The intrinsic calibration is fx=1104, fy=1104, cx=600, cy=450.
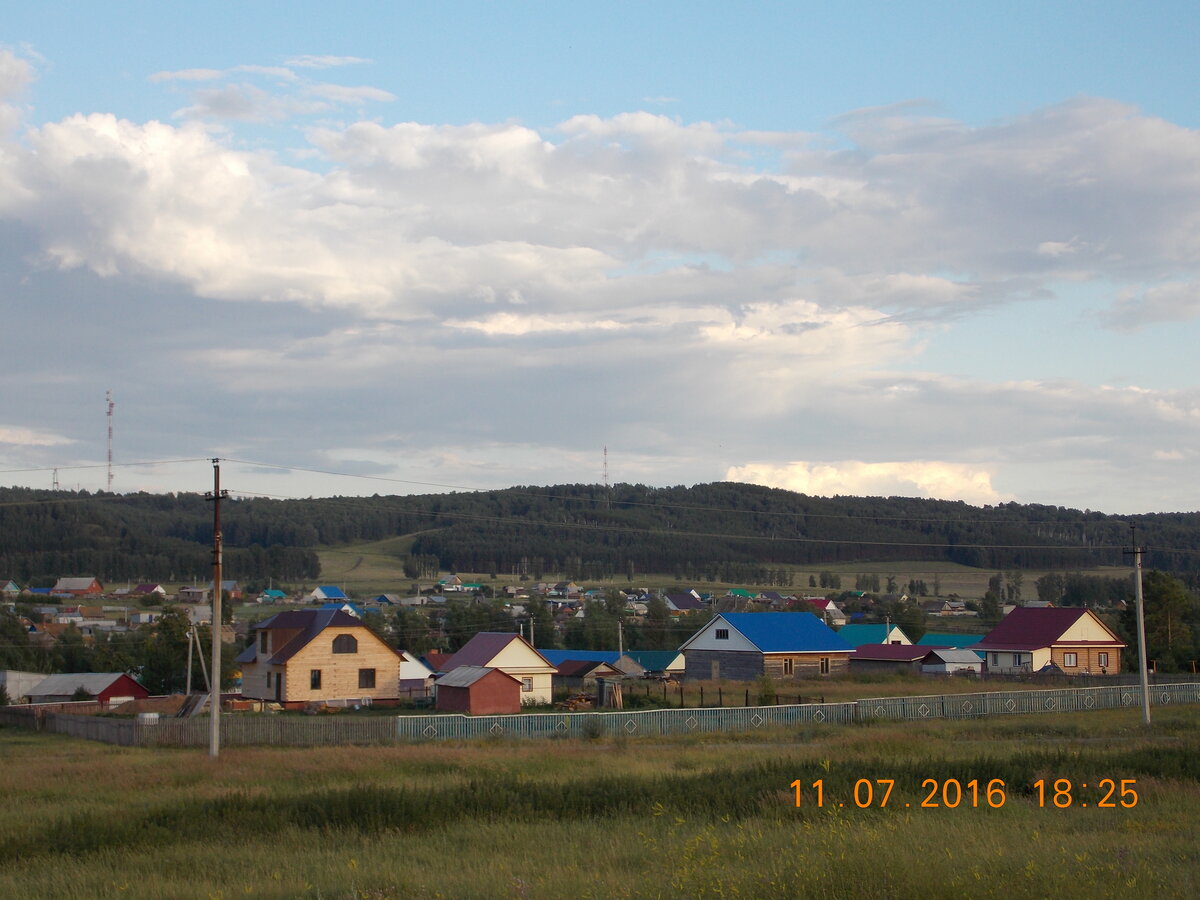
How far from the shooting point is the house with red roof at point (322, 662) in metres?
51.8

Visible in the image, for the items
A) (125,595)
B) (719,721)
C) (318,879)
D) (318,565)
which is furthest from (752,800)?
(318,565)

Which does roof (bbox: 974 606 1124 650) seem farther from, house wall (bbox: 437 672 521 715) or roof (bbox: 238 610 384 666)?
roof (bbox: 238 610 384 666)

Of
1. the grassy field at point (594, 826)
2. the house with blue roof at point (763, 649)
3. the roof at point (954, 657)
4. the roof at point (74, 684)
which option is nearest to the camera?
the grassy field at point (594, 826)

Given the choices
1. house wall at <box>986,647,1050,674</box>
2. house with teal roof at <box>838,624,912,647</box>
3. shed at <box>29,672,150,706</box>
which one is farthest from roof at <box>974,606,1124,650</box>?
shed at <box>29,672,150,706</box>

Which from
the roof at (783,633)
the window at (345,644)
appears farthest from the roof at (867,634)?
the window at (345,644)

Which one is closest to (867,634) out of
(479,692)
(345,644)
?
(479,692)

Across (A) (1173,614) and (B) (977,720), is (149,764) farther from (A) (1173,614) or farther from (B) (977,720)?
(A) (1173,614)

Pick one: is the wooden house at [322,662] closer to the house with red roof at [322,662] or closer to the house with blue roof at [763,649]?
the house with red roof at [322,662]

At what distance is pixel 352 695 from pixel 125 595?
343 ft

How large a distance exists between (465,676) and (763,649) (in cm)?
1995

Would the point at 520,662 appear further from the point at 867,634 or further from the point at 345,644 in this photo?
the point at 867,634

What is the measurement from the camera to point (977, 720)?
3894cm

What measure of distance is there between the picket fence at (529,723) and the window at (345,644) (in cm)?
1326
